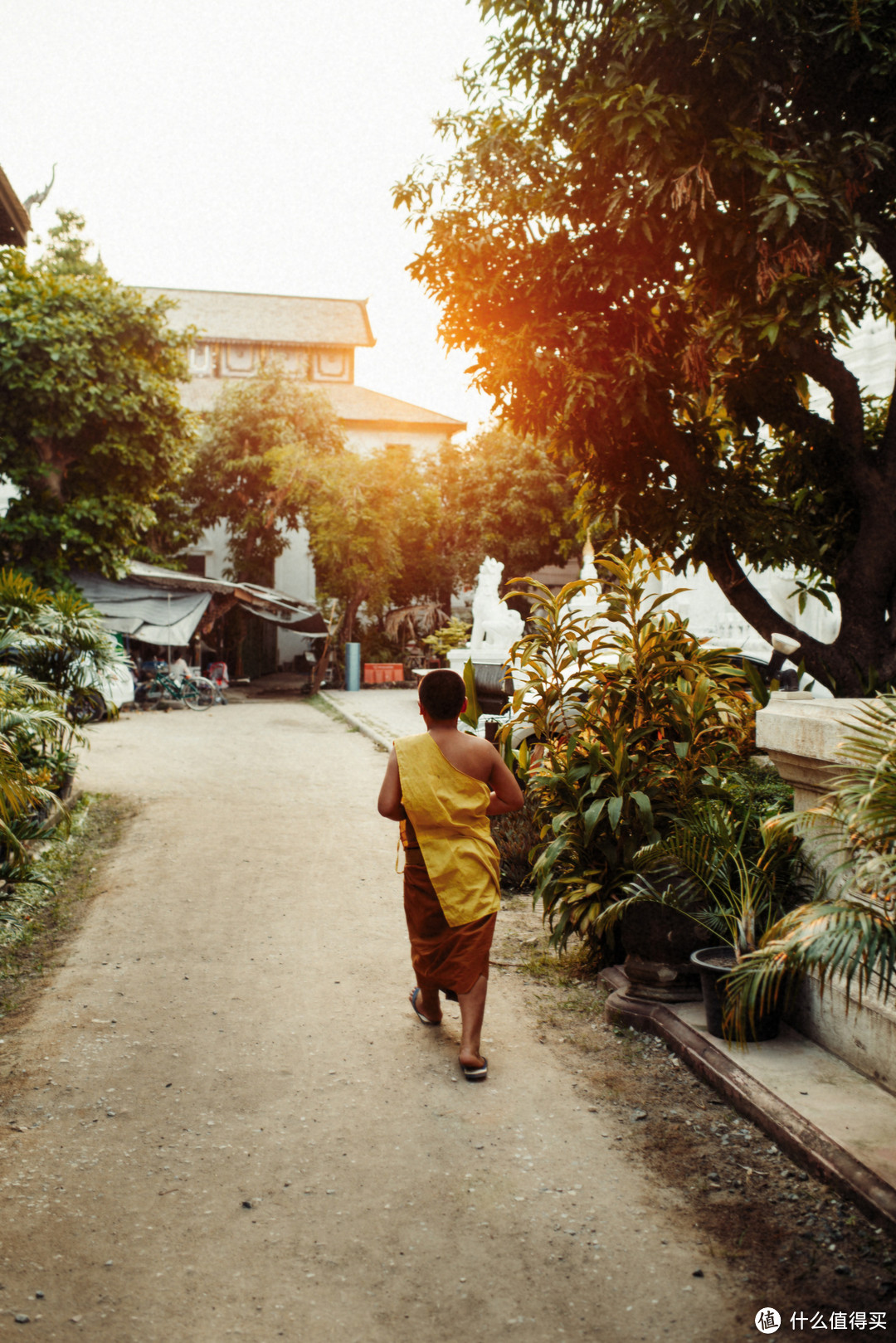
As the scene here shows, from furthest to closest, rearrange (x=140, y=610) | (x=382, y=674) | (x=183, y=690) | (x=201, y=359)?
(x=201, y=359), (x=382, y=674), (x=183, y=690), (x=140, y=610)

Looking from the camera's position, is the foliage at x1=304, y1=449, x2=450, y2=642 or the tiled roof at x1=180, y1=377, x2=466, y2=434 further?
the tiled roof at x1=180, y1=377, x2=466, y2=434

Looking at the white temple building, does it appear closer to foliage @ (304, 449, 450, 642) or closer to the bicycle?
foliage @ (304, 449, 450, 642)

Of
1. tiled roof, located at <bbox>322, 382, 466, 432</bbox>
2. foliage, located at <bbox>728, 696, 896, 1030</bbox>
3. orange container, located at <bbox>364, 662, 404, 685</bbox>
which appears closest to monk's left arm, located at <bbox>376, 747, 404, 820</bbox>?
foliage, located at <bbox>728, 696, 896, 1030</bbox>

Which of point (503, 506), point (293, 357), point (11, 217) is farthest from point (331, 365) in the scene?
point (11, 217)

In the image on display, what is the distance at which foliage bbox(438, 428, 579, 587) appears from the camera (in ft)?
92.6

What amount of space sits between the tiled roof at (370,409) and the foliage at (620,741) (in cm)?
3246

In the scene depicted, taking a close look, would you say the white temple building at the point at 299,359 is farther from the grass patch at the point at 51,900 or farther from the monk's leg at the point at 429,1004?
the monk's leg at the point at 429,1004

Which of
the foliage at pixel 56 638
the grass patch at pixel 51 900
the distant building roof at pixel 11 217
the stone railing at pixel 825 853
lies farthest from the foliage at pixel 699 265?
the distant building roof at pixel 11 217

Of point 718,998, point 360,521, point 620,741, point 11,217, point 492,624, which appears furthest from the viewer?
point 360,521

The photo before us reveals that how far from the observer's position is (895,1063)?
341cm

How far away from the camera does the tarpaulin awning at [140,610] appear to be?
19.7 meters

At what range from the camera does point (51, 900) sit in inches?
253

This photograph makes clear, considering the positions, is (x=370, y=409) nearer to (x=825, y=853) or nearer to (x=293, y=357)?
(x=293, y=357)

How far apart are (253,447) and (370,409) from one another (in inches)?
415
